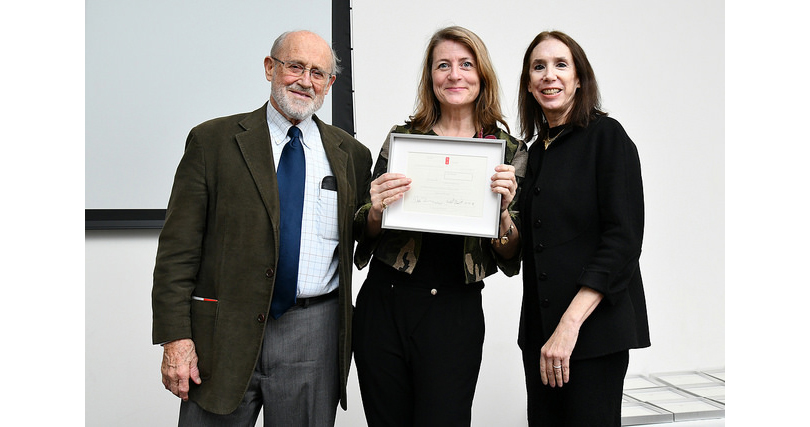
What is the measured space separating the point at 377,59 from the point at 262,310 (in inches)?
70.8

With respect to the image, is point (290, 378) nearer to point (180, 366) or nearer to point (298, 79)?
point (180, 366)

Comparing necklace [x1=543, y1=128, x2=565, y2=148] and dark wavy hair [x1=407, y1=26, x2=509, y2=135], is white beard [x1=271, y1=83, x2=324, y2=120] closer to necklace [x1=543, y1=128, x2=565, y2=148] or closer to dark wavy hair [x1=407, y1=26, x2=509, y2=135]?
dark wavy hair [x1=407, y1=26, x2=509, y2=135]

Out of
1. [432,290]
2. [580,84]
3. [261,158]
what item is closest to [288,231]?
[261,158]

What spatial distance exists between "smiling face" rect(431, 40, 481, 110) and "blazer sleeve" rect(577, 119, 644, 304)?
0.43 meters

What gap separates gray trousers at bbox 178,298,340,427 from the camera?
63.1 inches

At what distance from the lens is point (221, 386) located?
1545mm

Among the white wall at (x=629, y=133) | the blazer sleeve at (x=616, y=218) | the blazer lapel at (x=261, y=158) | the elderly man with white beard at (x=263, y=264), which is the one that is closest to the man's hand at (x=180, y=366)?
the elderly man with white beard at (x=263, y=264)

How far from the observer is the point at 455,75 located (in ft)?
5.55

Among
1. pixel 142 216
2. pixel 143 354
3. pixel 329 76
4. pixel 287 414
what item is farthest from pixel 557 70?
pixel 143 354

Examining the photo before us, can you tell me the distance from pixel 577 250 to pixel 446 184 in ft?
1.32

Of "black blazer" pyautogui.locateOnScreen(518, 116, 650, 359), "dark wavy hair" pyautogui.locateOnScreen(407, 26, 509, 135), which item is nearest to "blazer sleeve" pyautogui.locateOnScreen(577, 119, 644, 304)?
"black blazer" pyautogui.locateOnScreen(518, 116, 650, 359)

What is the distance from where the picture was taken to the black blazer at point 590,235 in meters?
1.47

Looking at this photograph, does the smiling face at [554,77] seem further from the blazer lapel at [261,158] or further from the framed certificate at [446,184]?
the blazer lapel at [261,158]

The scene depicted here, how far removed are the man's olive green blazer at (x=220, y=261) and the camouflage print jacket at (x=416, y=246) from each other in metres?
0.31
